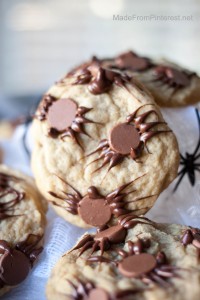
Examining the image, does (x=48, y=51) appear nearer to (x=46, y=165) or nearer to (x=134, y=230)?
(x=46, y=165)

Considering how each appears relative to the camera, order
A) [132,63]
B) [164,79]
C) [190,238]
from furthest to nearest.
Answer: [132,63], [164,79], [190,238]

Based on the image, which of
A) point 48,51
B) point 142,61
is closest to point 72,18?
point 48,51

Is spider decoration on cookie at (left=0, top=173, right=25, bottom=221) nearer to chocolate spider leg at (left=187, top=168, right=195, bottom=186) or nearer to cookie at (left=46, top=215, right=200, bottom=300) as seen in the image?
cookie at (left=46, top=215, right=200, bottom=300)

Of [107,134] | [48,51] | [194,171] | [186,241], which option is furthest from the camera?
[48,51]

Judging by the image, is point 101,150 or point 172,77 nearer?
point 101,150

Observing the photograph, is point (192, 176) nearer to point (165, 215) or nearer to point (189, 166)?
point (189, 166)

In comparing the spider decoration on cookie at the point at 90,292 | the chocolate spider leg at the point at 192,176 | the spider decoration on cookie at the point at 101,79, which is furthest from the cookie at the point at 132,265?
the spider decoration on cookie at the point at 101,79

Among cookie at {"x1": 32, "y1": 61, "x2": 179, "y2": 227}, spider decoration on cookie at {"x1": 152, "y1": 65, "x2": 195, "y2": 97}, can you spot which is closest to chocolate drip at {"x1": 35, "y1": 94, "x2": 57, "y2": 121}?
cookie at {"x1": 32, "y1": 61, "x2": 179, "y2": 227}

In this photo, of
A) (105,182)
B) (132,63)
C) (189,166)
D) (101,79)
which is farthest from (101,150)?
(132,63)
